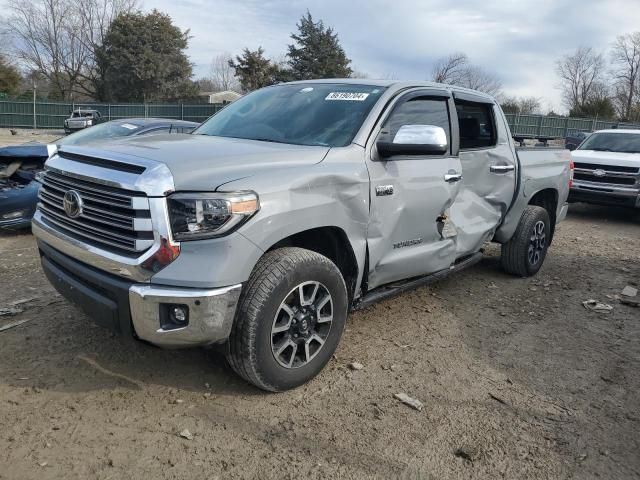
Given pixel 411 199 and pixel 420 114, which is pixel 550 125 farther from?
pixel 411 199

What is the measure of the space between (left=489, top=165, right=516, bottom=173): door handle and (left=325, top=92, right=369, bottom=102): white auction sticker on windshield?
1627 millimetres

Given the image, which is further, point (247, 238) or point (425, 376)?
point (425, 376)

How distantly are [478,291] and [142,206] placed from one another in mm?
3788

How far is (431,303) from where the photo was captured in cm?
496

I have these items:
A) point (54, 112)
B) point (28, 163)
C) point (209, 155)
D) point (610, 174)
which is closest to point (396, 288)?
point (209, 155)

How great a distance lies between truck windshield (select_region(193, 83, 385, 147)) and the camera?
3587mm

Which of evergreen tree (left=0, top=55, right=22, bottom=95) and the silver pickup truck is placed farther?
A: evergreen tree (left=0, top=55, right=22, bottom=95)

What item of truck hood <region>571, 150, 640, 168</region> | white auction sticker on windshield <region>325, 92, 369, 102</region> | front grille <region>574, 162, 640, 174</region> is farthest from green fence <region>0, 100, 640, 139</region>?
white auction sticker on windshield <region>325, 92, 369, 102</region>

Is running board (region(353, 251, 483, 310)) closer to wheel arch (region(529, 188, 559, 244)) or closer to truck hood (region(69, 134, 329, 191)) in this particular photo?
truck hood (region(69, 134, 329, 191))

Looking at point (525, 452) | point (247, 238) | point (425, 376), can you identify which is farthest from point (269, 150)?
point (525, 452)

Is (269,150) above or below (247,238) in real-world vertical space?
above

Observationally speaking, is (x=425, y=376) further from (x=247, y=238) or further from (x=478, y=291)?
(x=478, y=291)

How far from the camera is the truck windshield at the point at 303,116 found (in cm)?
359

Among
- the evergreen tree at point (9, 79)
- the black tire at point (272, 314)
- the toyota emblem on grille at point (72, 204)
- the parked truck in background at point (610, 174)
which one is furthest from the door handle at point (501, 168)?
→ the evergreen tree at point (9, 79)
